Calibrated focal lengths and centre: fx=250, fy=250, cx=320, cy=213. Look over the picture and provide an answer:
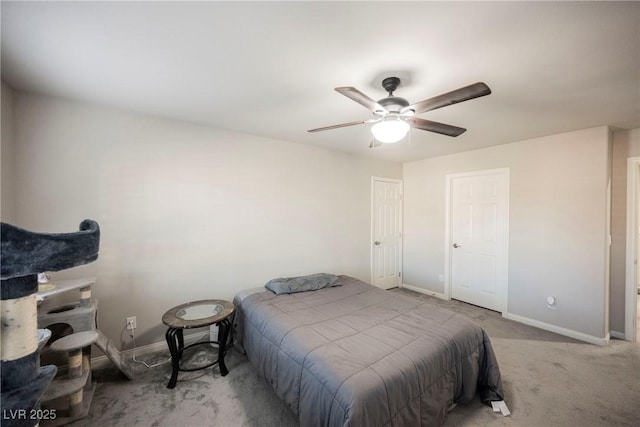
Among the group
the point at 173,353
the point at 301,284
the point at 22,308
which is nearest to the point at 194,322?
the point at 173,353

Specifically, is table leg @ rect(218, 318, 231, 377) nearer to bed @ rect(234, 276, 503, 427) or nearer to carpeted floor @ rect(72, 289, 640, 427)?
carpeted floor @ rect(72, 289, 640, 427)

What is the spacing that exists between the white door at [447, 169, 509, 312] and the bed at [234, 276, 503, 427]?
1920 mm

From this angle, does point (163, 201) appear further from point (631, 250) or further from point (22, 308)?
point (631, 250)

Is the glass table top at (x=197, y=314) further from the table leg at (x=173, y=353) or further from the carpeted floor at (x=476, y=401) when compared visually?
the carpeted floor at (x=476, y=401)

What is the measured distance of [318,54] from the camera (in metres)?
1.51

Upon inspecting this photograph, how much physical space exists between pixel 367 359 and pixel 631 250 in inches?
135

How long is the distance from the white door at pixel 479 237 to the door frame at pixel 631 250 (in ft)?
3.58

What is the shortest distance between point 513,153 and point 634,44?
2140mm

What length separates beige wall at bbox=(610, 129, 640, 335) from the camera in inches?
110

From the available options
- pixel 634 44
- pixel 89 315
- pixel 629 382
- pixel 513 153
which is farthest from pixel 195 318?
pixel 513 153

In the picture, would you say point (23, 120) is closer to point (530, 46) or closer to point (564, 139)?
point (530, 46)

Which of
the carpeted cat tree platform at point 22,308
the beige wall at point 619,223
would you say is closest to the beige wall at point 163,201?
the carpeted cat tree platform at point 22,308

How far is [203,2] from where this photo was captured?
1.15 m

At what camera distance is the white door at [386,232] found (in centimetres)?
434
